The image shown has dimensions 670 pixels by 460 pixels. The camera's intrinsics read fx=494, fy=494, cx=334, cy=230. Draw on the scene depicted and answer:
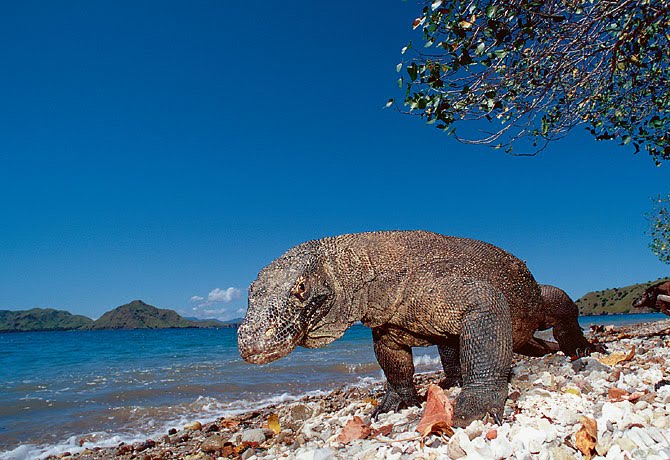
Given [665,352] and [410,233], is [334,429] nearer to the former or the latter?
[410,233]

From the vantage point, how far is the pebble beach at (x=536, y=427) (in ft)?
9.58

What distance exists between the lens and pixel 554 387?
15.4 ft

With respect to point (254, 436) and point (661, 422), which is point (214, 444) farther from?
point (661, 422)

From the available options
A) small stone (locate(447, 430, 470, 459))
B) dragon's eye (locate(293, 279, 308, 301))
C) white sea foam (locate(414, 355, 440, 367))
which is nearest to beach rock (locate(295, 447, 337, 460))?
small stone (locate(447, 430, 470, 459))

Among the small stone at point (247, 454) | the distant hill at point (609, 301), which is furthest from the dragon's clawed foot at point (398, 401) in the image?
the distant hill at point (609, 301)

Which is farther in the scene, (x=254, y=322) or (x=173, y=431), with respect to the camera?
(x=173, y=431)

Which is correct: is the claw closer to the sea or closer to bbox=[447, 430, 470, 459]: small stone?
bbox=[447, 430, 470, 459]: small stone

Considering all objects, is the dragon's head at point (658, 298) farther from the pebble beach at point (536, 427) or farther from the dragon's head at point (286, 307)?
the dragon's head at point (286, 307)

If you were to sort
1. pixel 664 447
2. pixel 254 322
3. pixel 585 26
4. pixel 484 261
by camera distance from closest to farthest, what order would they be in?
pixel 664 447 < pixel 254 322 < pixel 484 261 < pixel 585 26

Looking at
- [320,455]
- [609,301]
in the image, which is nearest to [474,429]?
[320,455]

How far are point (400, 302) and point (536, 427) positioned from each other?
1576 millimetres

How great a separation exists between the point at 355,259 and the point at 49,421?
10107 mm

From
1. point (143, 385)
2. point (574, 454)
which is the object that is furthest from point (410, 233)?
point (143, 385)

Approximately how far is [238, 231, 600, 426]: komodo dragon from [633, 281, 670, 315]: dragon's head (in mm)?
5280
